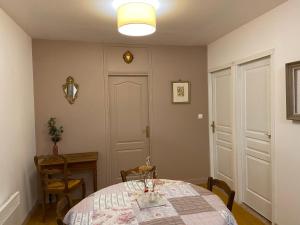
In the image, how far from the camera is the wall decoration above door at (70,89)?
3848mm

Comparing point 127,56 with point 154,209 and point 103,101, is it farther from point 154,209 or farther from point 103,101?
point 154,209

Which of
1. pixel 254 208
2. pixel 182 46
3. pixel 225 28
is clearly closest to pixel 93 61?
pixel 182 46

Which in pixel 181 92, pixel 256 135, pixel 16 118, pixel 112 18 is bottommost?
pixel 256 135

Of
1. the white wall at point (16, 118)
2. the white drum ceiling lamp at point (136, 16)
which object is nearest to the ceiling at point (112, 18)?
the white wall at point (16, 118)

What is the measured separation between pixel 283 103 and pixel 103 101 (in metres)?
2.54

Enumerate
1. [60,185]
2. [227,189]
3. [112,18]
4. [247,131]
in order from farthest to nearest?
[247,131] → [60,185] → [112,18] → [227,189]

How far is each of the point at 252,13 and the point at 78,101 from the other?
268 cm

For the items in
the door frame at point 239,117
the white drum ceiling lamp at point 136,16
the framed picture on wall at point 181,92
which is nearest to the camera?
the white drum ceiling lamp at point 136,16

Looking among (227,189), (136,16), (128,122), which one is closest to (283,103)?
(227,189)

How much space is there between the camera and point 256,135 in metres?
3.19

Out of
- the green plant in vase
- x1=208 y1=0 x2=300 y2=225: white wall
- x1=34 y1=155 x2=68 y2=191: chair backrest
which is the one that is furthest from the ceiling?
x1=34 y1=155 x2=68 y2=191: chair backrest

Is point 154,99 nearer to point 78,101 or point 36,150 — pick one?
point 78,101

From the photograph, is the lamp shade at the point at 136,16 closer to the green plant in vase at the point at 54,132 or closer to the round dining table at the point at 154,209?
the round dining table at the point at 154,209

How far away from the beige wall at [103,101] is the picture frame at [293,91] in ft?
6.32
